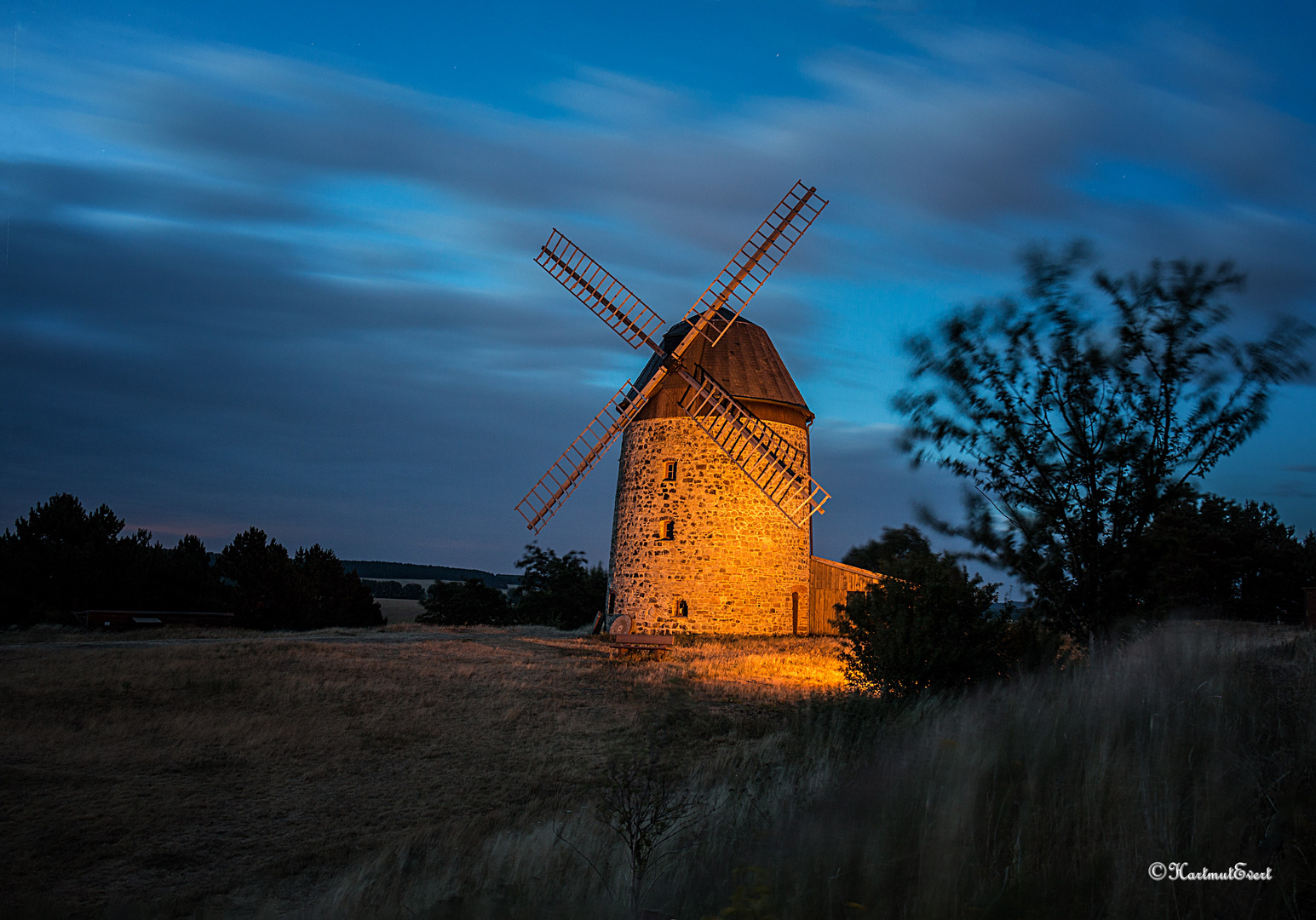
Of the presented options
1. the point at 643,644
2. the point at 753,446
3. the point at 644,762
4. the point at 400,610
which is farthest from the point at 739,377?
the point at 400,610

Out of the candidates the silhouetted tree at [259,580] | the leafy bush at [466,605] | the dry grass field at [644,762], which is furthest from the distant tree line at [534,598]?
the dry grass field at [644,762]

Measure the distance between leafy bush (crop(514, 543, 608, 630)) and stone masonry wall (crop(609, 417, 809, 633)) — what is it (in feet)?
43.0

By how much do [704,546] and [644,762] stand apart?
1389 centimetres

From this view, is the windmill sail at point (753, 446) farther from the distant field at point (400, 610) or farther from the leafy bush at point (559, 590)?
the distant field at point (400, 610)

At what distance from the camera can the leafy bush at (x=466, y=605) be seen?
37.3m

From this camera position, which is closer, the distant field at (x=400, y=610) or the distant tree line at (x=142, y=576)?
the distant tree line at (x=142, y=576)

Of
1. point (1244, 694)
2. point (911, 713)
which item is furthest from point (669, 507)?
point (1244, 694)

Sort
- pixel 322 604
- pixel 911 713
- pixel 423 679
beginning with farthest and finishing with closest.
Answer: pixel 322 604 < pixel 423 679 < pixel 911 713

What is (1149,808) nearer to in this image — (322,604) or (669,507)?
(669,507)

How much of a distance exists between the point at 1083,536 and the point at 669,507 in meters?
17.7

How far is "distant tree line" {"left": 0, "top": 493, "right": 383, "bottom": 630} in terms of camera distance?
24656 millimetres

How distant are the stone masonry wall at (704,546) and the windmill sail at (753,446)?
0.51m

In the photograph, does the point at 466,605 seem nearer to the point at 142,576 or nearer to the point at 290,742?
the point at 142,576

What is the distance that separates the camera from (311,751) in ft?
38.3
